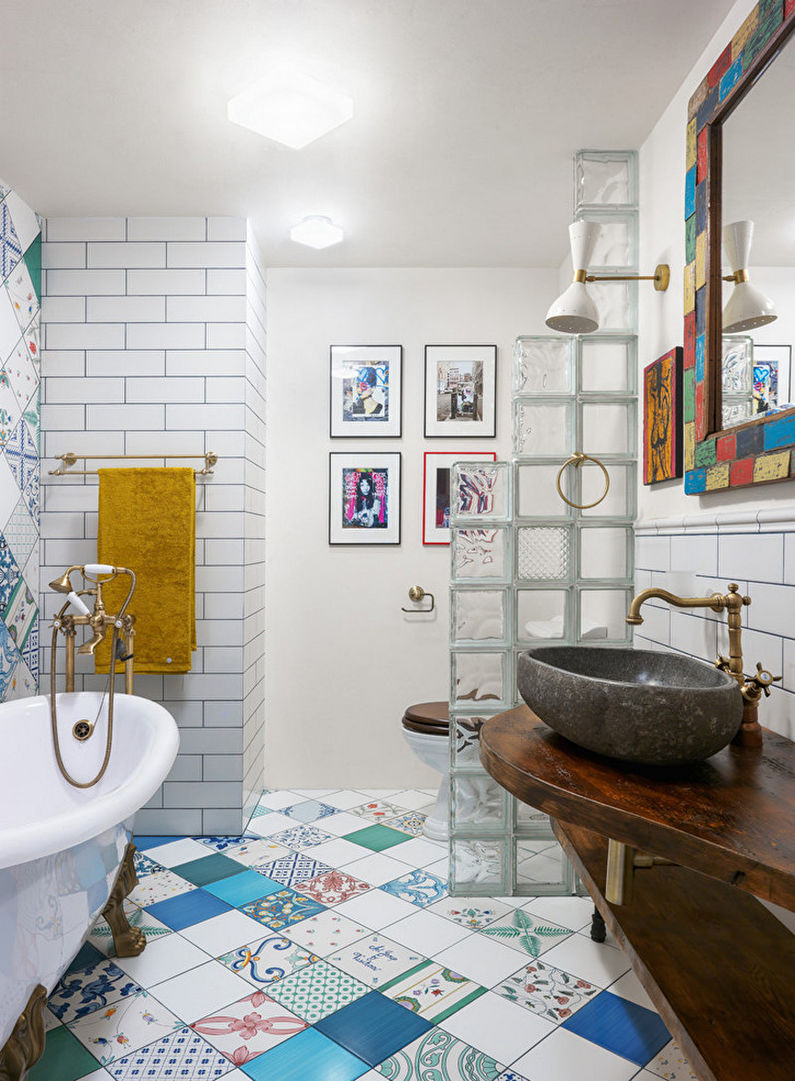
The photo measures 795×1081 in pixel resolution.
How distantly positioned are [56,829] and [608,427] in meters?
1.89

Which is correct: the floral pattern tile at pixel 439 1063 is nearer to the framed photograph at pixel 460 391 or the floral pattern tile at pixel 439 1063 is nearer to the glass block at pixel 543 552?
the glass block at pixel 543 552

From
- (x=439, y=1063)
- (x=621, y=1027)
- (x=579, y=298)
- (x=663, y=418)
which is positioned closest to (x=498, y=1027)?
(x=439, y=1063)

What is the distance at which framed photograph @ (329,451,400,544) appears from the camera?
3.39 metres

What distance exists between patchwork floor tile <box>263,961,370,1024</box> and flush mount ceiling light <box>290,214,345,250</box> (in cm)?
251

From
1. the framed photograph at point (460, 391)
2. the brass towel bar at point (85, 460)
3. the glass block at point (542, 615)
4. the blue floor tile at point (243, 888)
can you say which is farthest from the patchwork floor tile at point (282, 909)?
the framed photograph at point (460, 391)

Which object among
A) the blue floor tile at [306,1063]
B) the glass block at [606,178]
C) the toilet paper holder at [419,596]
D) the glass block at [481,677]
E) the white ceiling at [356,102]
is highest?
the white ceiling at [356,102]

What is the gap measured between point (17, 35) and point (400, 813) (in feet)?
9.56

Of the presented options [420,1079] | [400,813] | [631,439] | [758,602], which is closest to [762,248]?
[758,602]

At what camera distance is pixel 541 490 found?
231 centimetres

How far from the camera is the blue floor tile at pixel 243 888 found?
2.35m

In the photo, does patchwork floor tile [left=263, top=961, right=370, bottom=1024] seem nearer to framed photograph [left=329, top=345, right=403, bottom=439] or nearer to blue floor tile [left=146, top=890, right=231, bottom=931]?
blue floor tile [left=146, top=890, right=231, bottom=931]

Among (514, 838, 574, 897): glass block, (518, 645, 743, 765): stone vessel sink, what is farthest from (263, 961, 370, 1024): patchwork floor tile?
(518, 645, 743, 765): stone vessel sink

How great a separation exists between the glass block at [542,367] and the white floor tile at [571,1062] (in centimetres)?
175

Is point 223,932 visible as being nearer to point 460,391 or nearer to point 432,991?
point 432,991
